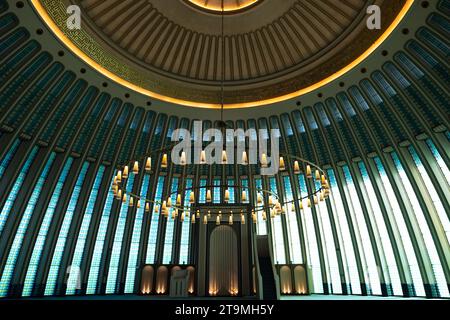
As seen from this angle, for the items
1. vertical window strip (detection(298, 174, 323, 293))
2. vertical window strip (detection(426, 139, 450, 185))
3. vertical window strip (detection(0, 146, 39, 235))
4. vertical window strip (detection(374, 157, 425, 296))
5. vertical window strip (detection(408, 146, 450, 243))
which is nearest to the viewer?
vertical window strip (detection(426, 139, 450, 185))

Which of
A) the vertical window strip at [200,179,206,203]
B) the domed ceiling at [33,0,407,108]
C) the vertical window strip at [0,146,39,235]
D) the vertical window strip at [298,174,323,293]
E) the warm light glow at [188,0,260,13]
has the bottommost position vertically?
the vertical window strip at [298,174,323,293]

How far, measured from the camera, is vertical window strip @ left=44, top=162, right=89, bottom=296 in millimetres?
14282

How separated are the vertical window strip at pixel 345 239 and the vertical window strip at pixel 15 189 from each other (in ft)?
49.8

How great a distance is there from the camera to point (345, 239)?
16.0 m

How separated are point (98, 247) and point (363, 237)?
14173 millimetres

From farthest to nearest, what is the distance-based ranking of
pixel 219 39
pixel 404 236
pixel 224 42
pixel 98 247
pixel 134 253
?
pixel 134 253, pixel 98 247, pixel 404 236, pixel 219 39, pixel 224 42

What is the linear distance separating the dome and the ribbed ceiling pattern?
2.4 inches

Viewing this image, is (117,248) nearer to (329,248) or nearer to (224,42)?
(329,248)

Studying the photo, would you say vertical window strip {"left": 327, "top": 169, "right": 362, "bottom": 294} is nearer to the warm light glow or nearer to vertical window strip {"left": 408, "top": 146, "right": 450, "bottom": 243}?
vertical window strip {"left": 408, "top": 146, "right": 450, "bottom": 243}

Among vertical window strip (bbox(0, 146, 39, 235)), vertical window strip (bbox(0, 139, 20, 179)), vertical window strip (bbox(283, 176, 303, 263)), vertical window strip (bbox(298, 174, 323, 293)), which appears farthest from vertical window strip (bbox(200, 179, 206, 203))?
vertical window strip (bbox(0, 139, 20, 179))

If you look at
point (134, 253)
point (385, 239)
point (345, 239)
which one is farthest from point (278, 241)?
point (134, 253)

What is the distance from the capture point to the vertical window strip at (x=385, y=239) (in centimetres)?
1421
